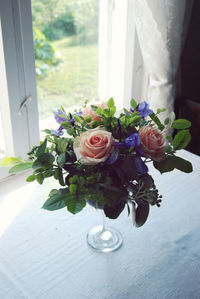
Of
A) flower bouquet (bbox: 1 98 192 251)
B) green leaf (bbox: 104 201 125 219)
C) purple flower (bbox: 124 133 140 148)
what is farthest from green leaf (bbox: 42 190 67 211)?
purple flower (bbox: 124 133 140 148)

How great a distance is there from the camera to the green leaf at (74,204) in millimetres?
801

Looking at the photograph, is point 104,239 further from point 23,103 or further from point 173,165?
point 23,103

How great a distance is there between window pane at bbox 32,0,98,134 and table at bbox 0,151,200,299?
76 cm

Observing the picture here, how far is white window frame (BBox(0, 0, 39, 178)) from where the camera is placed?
1240 mm

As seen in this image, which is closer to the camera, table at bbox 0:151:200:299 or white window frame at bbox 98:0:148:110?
table at bbox 0:151:200:299

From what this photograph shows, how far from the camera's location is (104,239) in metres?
1.05

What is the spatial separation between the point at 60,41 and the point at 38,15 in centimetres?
26

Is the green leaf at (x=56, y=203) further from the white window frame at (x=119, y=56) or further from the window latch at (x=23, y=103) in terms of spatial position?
the white window frame at (x=119, y=56)

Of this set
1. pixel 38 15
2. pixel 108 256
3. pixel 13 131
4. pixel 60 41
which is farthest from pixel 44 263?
pixel 60 41

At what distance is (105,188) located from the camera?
2.59ft

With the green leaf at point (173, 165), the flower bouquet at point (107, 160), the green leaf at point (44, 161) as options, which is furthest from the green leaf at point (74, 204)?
the green leaf at point (173, 165)

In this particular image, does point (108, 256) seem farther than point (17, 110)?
No

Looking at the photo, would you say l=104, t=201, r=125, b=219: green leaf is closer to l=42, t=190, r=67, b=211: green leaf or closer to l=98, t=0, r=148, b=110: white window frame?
l=42, t=190, r=67, b=211: green leaf

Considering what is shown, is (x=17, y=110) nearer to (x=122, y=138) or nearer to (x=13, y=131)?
(x=13, y=131)
